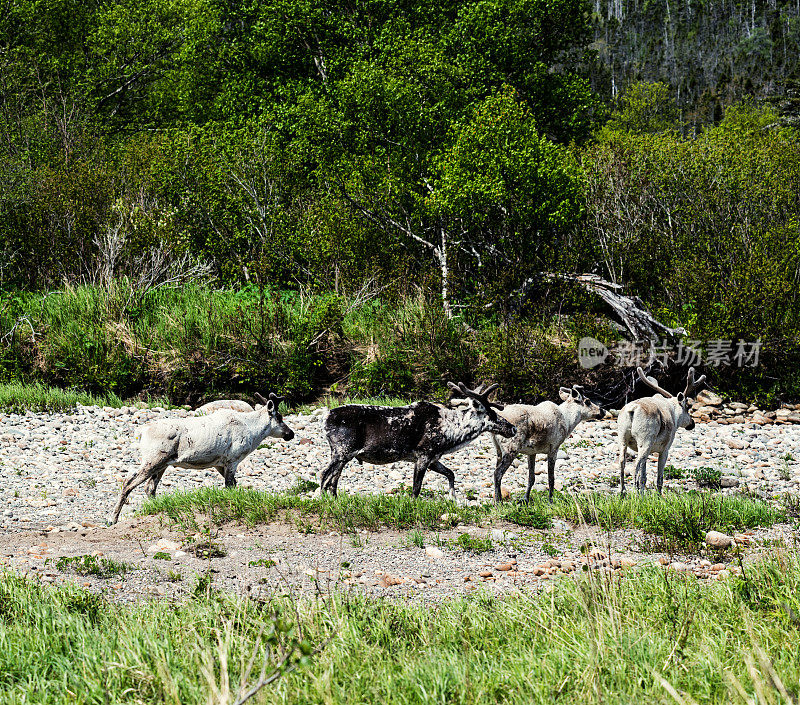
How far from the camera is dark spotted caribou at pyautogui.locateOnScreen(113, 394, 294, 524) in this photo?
9281 millimetres

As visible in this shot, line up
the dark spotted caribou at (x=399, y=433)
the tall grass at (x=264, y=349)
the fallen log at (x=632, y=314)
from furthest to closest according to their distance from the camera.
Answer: the fallen log at (x=632, y=314) → the tall grass at (x=264, y=349) → the dark spotted caribou at (x=399, y=433)

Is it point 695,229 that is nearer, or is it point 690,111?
point 695,229

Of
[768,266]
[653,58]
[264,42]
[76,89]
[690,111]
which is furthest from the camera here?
[653,58]

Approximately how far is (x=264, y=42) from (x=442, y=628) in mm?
31834

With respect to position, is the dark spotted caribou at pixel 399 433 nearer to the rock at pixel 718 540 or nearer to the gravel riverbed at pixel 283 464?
the gravel riverbed at pixel 283 464

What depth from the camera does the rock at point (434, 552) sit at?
742 centimetres

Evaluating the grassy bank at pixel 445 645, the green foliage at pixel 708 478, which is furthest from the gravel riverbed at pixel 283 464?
the grassy bank at pixel 445 645

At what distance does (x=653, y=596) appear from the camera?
18.6 ft

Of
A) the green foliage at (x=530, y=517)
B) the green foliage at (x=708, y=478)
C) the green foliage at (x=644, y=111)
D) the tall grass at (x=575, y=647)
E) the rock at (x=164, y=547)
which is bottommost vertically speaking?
the green foliage at (x=708, y=478)

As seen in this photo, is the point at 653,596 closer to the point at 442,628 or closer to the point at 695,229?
the point at 442,628

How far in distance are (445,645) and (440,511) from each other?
12.7ft

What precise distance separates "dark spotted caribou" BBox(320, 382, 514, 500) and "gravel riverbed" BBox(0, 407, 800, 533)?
155 centimetres

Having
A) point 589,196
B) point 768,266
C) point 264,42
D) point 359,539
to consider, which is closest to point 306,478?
point 359,539

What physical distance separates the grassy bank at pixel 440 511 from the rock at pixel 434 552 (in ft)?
2.53
